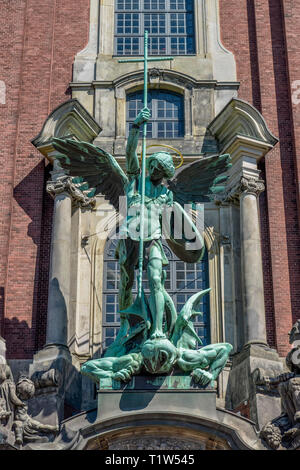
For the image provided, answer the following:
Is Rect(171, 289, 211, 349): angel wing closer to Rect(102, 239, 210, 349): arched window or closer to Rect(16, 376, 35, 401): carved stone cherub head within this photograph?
Rect(16, 376, 35, 401): carved stone cherub head

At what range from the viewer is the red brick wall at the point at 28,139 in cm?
1659

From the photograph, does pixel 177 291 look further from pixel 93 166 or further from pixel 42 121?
pixel 42 121

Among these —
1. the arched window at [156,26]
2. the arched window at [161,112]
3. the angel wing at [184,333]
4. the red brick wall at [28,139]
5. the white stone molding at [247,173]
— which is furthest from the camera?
the arched window at [156,26]

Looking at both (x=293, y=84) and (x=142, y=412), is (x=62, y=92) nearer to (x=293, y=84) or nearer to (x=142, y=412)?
(x=293, y=84)

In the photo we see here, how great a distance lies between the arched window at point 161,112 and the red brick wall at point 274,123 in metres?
1.32

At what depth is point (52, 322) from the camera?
15711 millimetres

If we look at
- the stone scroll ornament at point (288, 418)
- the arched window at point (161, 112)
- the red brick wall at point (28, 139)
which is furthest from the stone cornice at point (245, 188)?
the stone scroll ornament at point (288, 418)

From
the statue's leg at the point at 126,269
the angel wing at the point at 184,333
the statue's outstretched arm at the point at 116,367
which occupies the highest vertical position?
the statue's leg at the point at 126,269

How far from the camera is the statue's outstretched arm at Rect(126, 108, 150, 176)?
13836mm

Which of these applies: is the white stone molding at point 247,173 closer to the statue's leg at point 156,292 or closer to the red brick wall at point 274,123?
the red brick wall at point 274,123

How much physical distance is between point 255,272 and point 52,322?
3516mm

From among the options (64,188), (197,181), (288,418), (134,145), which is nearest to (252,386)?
(288,418)

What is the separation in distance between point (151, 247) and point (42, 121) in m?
5.64

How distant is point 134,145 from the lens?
555 inches
